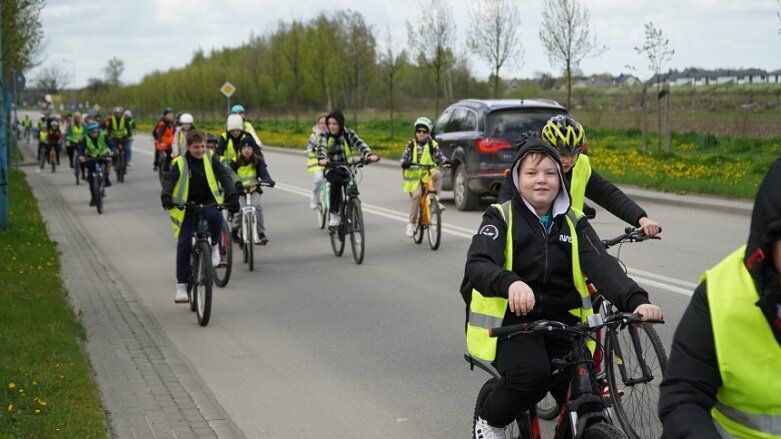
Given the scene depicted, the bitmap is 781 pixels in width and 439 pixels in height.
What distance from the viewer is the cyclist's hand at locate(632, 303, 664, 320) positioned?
3.82 m

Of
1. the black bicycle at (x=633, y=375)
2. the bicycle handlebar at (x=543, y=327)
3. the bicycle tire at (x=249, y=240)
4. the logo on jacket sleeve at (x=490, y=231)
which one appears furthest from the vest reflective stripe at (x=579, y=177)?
the bicycle tire at (x=249, y=240)

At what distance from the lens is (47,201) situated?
82.5ft

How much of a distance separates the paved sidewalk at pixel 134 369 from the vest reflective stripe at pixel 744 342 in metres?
4.36

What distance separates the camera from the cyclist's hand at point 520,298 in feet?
13.1

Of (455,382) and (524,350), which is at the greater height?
(524,350)

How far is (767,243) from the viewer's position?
2463 millimetres

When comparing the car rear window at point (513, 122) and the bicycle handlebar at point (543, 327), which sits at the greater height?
the car rear window at point (513, 122)

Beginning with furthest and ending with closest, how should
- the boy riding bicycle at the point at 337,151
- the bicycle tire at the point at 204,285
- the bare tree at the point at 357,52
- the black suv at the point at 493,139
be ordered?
1. the bare tree at the point at 357,52
2. the black suv at the point at 493,139
3. the boy riding bicycle at the point at 337,151
4. the bicycle tire at the point at 204,285

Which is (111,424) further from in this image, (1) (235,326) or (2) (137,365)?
(1) (235,326)

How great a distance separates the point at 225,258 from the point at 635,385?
7.42 meters

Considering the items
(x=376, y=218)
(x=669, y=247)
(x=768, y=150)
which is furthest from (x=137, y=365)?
(x=768, y=150)

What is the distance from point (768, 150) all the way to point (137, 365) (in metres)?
22.8

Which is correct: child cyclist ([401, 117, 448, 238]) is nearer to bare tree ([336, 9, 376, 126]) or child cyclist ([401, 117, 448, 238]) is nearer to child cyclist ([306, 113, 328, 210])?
child cyclist ([306, 113, 328, 210])

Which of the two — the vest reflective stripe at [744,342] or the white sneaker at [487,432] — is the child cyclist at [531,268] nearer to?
the white sneaker at [487,432]
